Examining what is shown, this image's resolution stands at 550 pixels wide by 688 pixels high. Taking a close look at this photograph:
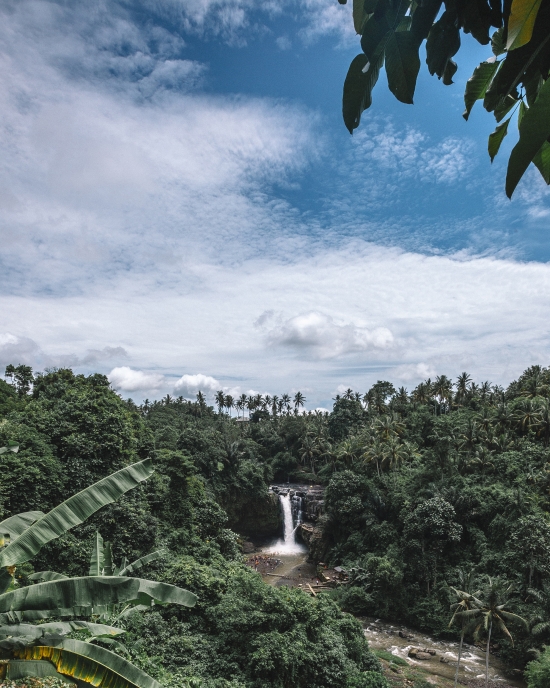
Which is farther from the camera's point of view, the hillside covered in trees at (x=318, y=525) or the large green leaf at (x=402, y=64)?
the hillside covered in trees at (x=318, y=525)

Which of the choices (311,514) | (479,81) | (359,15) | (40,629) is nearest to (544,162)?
(479,81)

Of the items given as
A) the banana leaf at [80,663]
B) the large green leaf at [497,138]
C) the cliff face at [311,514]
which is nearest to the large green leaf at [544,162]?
the large green leaf at [497,138]

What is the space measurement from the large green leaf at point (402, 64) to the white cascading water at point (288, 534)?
126ft

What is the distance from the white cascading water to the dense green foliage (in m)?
17.6

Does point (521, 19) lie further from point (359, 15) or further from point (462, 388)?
point (462, 388)

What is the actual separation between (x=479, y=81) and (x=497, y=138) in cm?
19

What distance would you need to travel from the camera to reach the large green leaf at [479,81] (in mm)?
1213

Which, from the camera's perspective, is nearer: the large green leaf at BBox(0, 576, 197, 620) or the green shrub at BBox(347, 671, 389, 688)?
the large green leaf at BBox(0, 576, 197, 620)

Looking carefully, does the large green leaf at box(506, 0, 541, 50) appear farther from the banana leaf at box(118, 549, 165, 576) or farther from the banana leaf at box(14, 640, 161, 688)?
the banana leaf at box(118, 549, 165, 576)

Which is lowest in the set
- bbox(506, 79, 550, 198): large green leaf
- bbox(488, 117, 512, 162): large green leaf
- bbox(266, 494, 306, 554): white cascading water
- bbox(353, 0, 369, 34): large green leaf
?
bbox(266, 494, 306, 554): white cascading water

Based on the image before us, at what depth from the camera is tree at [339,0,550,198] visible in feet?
3.12

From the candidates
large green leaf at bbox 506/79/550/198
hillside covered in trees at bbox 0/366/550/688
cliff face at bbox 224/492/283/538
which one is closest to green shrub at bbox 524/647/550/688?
hillside covered in trees at bbox 0/366/550/688

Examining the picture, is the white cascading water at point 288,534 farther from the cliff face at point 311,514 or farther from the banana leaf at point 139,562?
the banana leaf at point 139,562

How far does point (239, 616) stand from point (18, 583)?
5.91 m
